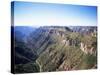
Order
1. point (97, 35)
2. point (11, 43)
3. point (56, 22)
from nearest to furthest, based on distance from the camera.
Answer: point (11, 43)
point (56, 22)
point (97, 35)

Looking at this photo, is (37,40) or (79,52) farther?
(79,52)

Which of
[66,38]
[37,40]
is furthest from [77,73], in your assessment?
[37,40]

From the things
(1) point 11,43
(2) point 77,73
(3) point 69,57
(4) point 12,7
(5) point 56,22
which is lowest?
(2) point 77,73

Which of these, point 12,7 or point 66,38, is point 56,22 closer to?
point 66,38

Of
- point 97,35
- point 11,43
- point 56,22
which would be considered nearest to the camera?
point 11,43

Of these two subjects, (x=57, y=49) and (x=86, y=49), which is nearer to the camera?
(x=57, y=49)

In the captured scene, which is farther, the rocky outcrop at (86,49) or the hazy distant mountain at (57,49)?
the rocky outcrop at (86,49)

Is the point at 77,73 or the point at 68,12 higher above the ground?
the point at 68,12

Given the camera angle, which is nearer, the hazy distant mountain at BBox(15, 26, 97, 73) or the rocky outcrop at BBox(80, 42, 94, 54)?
the hazy distant mountain at BBox(15, 26, 97, 73)

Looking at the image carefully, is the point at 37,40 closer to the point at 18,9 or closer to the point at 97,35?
the point at 18,9

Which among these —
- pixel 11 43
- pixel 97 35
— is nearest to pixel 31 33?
pixel 11 43
